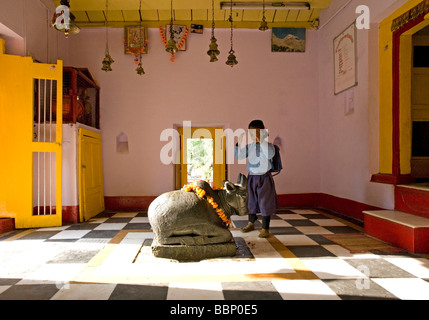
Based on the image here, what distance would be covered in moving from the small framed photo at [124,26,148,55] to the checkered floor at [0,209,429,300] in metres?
3.80

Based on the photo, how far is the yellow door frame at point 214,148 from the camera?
21.2ft

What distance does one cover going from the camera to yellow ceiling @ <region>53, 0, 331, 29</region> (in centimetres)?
578

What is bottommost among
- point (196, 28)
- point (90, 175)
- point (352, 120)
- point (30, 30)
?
point (90, 175)

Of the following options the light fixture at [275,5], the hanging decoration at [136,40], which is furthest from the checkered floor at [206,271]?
the light fixture at [275,5]

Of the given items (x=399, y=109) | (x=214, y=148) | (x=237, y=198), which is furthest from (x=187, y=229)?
(x=214, y=148)

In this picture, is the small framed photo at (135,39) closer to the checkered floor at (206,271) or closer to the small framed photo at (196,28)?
the small framed photo at (196,28)

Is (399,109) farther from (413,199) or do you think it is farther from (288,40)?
(288,40)

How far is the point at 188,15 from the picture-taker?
616cm

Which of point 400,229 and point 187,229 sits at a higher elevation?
point 187,229

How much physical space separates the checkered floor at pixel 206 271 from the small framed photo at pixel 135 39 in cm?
380

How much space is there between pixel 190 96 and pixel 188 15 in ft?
5.20

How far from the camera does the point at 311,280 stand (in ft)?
8.12
